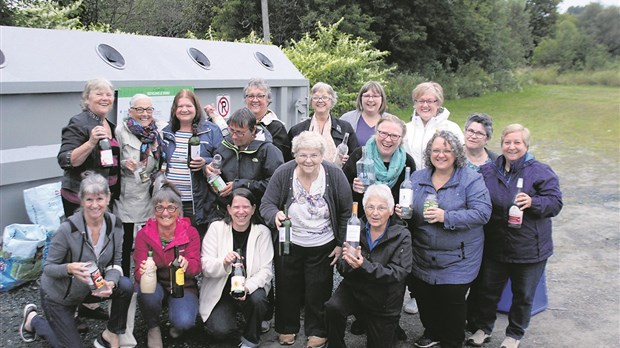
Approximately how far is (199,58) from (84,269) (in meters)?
3.89

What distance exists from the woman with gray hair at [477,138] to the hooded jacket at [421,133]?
33 centimetres

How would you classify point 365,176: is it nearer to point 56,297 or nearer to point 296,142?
point 296,142

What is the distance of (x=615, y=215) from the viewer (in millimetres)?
8398

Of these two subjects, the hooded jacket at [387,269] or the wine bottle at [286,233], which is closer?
the hooded jacket at [387,269]

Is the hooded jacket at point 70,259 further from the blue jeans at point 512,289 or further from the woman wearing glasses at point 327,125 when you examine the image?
the blue jeans at point 512,289

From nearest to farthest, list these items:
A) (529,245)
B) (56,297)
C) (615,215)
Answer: (56,297) → (529,245) → (615,215)

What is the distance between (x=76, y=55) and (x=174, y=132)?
5.42ft

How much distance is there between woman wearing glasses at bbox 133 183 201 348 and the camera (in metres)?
4.05

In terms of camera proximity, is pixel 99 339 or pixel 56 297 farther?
pixel 99 339

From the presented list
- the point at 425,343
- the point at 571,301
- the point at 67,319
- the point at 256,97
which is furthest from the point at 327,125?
the point at 571,301

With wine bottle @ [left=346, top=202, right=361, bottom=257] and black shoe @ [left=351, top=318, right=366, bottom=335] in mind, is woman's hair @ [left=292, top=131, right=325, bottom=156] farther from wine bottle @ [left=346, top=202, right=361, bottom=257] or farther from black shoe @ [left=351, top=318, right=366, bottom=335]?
black shoe @ [left=351, top=318, right=366, bottom=335]

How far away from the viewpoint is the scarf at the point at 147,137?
14.6ft

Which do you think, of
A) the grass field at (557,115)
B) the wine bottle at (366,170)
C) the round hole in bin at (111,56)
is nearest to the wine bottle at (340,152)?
the wine bottle at (366,170)

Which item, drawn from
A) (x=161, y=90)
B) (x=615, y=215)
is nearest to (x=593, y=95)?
(x=615, y=215)
